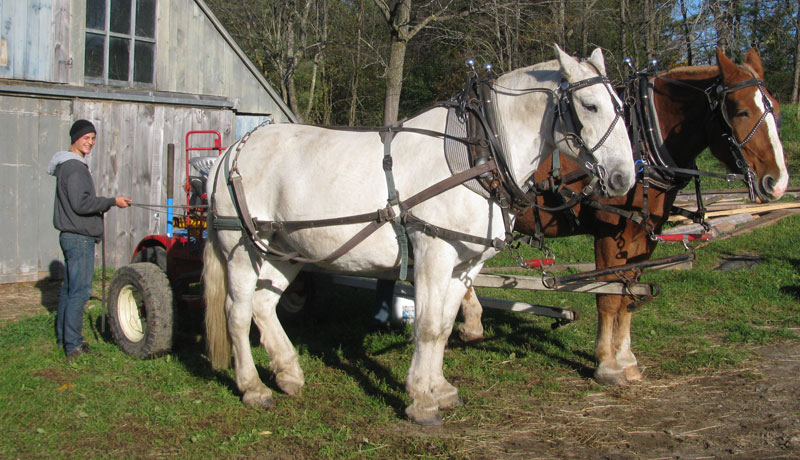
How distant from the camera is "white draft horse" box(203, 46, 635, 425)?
375cm

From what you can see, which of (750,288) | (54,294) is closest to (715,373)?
(750,288)

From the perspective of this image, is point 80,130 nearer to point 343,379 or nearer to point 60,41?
point 343,379

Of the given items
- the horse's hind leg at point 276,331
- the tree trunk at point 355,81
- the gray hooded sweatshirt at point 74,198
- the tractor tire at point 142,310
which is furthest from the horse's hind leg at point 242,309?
the tree trunk at point 355,81

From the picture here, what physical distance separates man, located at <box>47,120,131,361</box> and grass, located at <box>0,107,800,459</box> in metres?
0.37

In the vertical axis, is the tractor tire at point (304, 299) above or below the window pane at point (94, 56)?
below

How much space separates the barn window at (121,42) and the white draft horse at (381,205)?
20.6ft

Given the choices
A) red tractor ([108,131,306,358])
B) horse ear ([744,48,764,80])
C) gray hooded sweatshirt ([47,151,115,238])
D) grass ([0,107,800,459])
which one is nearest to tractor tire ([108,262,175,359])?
red tractor ([108,131,306,358])

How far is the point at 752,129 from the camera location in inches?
160

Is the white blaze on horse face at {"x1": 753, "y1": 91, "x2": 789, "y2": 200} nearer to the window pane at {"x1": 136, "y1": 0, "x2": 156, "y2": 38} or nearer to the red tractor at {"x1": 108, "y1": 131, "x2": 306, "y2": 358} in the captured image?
the red tractor at {"x1": 108, "y1": 131, "x2": 306, "y2": 358}

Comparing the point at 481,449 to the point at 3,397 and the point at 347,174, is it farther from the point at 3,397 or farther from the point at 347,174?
the point at 3,397

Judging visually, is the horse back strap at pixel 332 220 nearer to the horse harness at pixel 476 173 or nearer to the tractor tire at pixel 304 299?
the horse harness at pixel 476 173

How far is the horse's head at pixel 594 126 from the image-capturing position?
11.6 feet

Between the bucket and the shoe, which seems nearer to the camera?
the shoe

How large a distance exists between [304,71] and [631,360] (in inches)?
856
